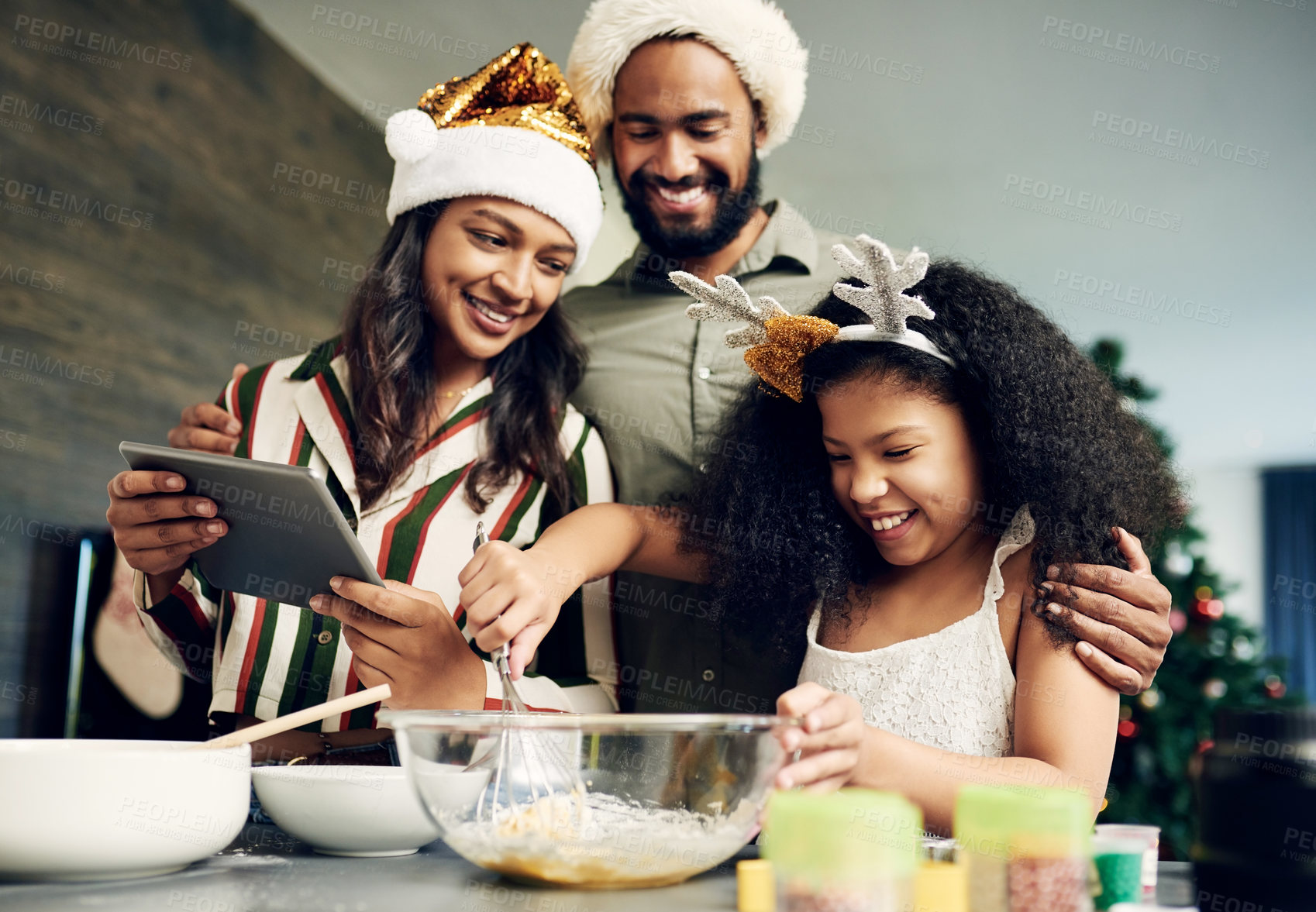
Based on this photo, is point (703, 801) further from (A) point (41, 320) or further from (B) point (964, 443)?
(A) point (41, 320)

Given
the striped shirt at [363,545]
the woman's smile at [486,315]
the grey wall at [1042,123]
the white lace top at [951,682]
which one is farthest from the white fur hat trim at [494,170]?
the grey wall at [1042,123]

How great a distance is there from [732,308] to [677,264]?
603 mm

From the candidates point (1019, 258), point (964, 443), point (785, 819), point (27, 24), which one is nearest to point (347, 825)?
point (785, 819)

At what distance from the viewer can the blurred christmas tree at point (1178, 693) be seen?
10.7ft

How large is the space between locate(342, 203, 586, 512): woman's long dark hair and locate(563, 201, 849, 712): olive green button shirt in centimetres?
14

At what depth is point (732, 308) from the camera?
125cm

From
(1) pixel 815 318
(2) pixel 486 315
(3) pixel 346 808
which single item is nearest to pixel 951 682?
(1) pixel 815 318

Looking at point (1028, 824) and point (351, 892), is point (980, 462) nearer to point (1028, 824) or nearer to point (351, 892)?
point (1028, 824)

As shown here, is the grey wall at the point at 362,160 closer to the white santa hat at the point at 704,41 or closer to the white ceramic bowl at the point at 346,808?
the white santa hat at the point at 704,41

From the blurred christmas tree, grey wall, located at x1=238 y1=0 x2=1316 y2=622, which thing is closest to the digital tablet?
grey wall, located at x1=238 y1=0 x2=1316 y2=622

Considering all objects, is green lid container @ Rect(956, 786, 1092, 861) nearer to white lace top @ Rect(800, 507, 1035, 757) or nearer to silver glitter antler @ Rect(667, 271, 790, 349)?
white lace top @ Rect(800, 507, 1035, 757)

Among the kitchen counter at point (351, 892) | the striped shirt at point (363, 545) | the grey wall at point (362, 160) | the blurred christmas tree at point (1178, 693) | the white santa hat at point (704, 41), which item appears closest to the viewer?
the kitchen counter at point (351, 892)

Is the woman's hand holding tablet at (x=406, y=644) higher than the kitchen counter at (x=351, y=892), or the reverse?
the woman's hand holding tablet at (x=406, y=644)

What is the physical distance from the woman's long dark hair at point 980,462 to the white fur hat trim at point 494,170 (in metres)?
0.43
